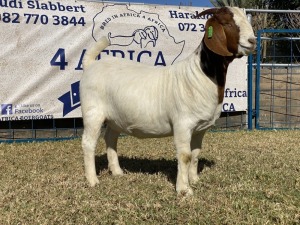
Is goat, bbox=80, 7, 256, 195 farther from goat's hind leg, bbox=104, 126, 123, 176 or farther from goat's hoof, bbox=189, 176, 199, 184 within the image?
goat's hind leg, bbox=104, 126, 123, 176

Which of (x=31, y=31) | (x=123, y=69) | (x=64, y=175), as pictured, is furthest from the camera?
(x=31, y=31)

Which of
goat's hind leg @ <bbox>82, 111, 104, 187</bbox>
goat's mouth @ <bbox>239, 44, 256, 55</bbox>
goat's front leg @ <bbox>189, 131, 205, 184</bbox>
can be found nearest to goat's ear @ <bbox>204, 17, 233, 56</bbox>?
goat's mouth @ <bbox>239, 44, 256, 55</bbox>

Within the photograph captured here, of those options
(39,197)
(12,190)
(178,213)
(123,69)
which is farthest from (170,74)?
(12,190)

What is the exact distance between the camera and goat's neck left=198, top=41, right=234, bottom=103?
3693 mm

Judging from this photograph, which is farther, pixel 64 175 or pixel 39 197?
pixel 64 175

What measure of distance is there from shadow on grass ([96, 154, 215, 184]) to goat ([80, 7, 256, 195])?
0.62m

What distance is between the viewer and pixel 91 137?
4.35 meters

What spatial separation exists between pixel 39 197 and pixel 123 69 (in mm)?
1545

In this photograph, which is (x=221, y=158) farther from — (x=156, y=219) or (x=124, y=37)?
(x=124, y=37)

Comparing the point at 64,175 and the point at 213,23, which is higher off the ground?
the point at 213,23

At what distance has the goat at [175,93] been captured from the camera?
3.54m

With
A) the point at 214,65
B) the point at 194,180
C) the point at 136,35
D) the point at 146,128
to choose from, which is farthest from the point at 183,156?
the point at 136,35

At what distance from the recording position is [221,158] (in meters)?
5.56

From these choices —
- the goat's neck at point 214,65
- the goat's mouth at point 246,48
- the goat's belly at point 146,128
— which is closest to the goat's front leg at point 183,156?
the goat's belly at point 146,128
